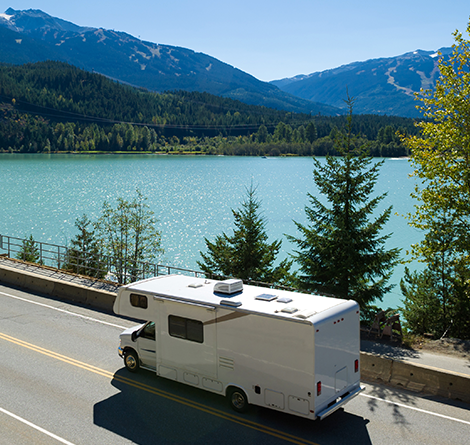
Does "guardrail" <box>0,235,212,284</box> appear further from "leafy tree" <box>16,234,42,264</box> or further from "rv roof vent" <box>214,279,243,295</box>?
"rv roof vent" <box>214,279,243,295</box>

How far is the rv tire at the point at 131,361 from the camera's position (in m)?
→ 11.7

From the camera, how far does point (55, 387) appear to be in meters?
10.9

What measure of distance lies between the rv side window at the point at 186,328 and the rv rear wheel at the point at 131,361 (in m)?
1.70

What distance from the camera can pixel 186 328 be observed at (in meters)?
10.3

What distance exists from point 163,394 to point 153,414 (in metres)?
0.96

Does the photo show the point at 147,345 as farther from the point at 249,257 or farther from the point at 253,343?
the point at 249,257

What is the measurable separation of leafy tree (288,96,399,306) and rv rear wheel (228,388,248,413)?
907cm

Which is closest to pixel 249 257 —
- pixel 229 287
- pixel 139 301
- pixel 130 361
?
pixel 130 361

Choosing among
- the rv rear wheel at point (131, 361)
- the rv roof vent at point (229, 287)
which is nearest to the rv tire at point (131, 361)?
the rv rear wheel at point (131, 361)

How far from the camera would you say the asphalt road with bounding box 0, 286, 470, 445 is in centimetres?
884

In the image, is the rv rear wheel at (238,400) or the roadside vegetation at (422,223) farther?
the roadside vegetation at (422,223)

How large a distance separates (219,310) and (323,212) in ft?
36.3

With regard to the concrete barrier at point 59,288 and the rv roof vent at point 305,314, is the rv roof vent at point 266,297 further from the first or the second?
the concrete barrier at point 59,288

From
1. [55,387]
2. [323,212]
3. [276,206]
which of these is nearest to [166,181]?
[276,206]
